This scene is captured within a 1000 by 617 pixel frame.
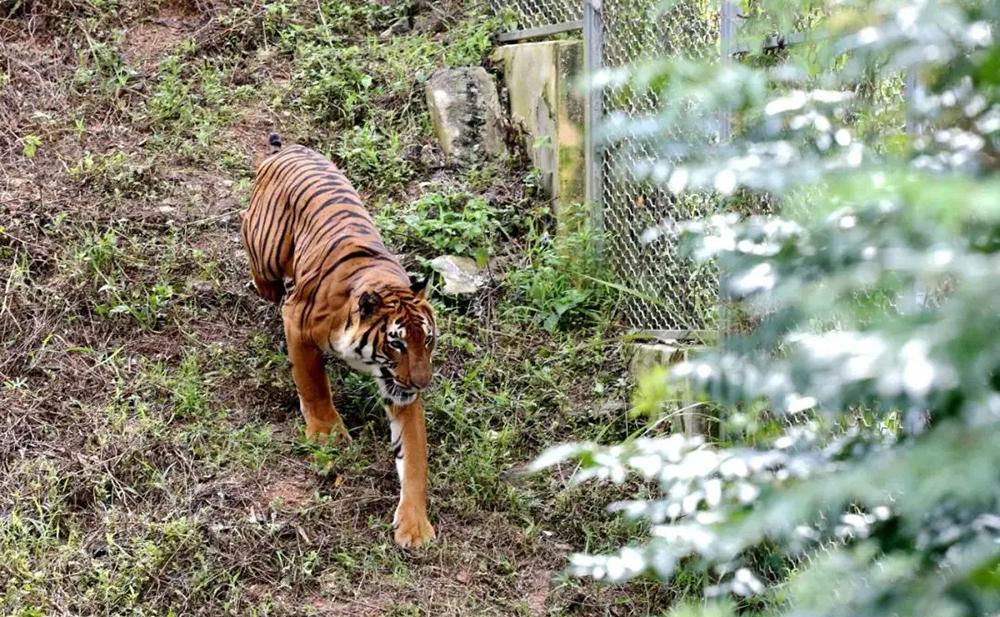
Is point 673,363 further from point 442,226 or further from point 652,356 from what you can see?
point 442,226

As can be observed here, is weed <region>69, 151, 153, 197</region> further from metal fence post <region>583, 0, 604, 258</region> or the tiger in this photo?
metal fence post <region>583, 0, 604, 258</region>

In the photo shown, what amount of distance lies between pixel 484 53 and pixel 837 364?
699 cm

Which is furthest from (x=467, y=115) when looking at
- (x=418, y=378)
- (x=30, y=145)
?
(x=418, y=378)

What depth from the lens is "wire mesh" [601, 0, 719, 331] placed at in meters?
5.29

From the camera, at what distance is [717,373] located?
54.8 inches

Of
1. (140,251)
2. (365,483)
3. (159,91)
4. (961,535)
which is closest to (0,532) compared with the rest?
(365,483)

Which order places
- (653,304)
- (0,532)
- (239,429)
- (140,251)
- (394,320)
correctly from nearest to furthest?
1. (0,532)
2. (394,320)
3. (239,429)
4. (653,304)
5. (140,251)

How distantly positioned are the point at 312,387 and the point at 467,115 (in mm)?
2680

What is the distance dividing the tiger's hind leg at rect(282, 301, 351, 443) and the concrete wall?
1.90 m

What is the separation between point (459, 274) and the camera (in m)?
6.42

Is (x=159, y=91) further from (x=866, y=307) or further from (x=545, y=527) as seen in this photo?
(x=866, y=307)

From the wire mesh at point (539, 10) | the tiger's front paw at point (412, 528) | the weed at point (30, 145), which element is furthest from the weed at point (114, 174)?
the tiger's front paw at point (412, 528)

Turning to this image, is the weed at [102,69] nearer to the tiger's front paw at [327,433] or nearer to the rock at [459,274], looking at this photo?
the rock at [459,274]

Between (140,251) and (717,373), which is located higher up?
(717,373)
